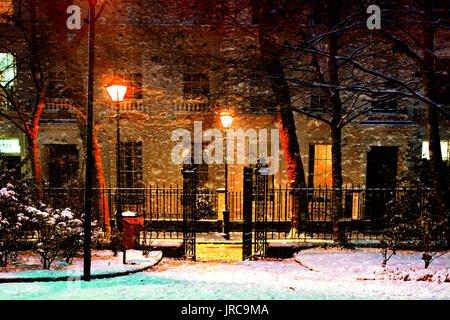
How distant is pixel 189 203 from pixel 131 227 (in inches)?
69.8

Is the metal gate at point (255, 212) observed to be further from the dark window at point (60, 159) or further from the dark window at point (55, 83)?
the dark window at point (55, 83)

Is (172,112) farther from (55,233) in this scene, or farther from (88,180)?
(88,180)

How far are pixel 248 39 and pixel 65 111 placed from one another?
10.1m

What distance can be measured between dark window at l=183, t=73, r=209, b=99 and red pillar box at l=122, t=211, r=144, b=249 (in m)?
9.88

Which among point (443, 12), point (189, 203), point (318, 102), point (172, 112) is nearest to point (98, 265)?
point (189, 203)

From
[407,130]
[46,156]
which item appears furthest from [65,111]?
[407,130]

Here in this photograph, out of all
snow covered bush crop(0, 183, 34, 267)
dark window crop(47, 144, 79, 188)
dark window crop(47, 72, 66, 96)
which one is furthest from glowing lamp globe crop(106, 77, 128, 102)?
dark window crop(47, 72, 66, 96)

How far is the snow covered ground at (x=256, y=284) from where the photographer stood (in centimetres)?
564

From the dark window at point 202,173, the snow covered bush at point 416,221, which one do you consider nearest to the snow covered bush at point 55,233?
the snow covered bush at point 416,221

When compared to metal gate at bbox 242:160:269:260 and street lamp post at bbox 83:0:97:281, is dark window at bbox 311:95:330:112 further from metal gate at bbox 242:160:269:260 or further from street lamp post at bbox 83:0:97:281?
street lamp post at bbox 83:0:97:281

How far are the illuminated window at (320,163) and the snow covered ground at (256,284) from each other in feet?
31.0

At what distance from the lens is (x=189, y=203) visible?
994 centimetres

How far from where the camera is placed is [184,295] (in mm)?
5637

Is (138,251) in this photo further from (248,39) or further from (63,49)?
(248,39)
